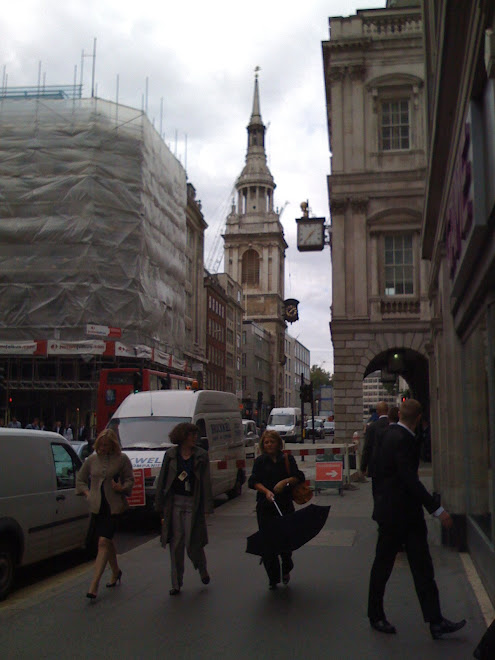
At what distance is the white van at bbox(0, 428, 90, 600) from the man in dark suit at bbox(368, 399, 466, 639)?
4042 millimetres

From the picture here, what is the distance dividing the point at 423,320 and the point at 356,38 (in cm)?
1158

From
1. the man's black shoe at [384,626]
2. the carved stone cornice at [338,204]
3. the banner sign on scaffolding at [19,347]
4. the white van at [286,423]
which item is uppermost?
the carved stone cornice at [338,204]

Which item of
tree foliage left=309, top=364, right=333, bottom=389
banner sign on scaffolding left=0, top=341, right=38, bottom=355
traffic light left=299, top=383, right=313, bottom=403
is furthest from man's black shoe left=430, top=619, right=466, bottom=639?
tree foliage left=309, top=364, right=333, bottom=389

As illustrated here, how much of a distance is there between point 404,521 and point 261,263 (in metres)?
118

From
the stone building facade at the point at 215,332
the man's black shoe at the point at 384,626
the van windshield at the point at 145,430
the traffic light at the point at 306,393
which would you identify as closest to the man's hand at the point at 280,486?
the man's black shoe at the point at 384,626

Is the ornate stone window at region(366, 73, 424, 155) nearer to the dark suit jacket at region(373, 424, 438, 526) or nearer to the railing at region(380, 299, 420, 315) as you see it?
the railing at region(380, 299, 420, 315)

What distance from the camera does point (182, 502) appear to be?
7.88 metres

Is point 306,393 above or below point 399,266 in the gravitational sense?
below

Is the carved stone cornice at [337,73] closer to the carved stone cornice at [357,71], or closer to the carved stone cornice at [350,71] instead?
the carved stone cornice at [350,71]

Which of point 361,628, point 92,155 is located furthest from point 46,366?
point 361,628

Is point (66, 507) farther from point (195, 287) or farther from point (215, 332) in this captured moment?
point (215, 332)

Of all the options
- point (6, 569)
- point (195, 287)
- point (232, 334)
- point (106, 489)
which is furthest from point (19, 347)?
point (232, 334)

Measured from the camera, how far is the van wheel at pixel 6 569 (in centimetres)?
814

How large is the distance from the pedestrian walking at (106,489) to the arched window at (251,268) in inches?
4504
